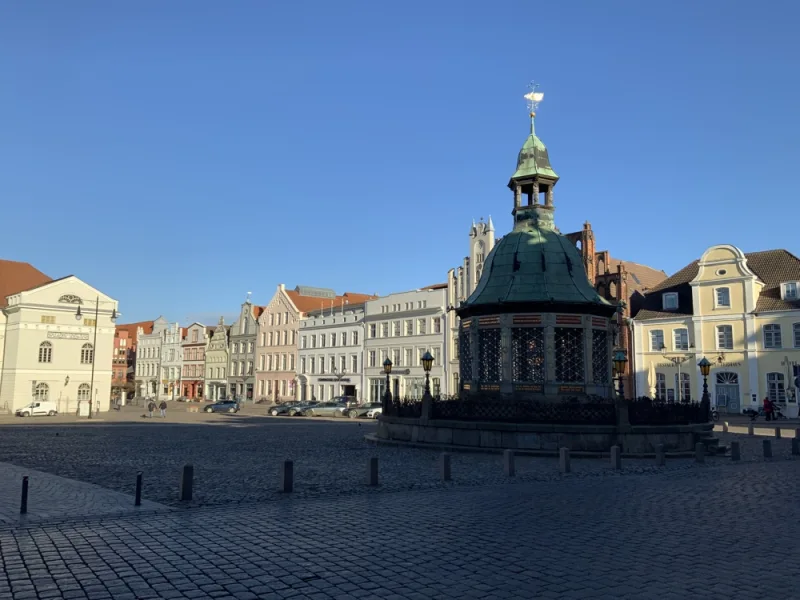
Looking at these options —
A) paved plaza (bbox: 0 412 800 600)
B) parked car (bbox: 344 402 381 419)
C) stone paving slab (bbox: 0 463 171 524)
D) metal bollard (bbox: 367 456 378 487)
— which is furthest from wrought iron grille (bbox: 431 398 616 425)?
parked car (bbox: 344 402 381 419)

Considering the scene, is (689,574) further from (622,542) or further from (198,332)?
(198,332)

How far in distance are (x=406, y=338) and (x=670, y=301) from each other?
81.8 feet

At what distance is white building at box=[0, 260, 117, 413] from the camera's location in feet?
189

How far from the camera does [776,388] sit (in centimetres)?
4869

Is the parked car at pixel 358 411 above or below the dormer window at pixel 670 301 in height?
below

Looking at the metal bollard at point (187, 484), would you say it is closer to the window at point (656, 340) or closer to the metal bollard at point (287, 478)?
the metal bollard at point (287, 478)

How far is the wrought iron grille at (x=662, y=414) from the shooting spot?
2227cm

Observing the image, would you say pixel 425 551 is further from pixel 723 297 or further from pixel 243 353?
pixel 243 353

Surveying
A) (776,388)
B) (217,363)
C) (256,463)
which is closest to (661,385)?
(776,388)

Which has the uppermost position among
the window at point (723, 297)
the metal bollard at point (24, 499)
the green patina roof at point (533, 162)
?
the green patina roof at point (533, 162)

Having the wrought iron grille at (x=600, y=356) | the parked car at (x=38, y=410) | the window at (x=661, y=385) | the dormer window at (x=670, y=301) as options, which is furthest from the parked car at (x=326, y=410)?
the wrought iron grille at (x=600, y=356)

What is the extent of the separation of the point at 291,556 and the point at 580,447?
14770 millimetres

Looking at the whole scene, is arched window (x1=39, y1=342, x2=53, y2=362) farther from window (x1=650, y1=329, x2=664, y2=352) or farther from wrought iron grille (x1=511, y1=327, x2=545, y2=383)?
window (x1=650, y1=329, x2=664, y2=352)

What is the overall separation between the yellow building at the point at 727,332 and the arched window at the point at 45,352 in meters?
49.4
